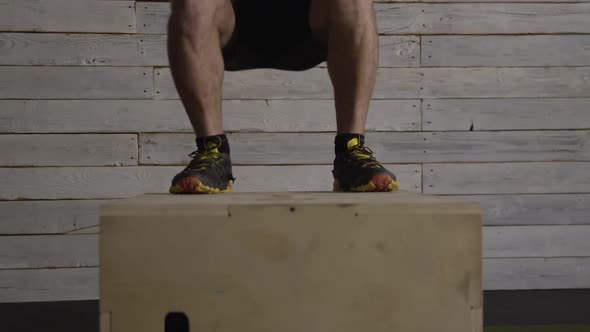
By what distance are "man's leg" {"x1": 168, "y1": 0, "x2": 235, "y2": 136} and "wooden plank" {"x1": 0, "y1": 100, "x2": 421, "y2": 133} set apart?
1042 millimetres

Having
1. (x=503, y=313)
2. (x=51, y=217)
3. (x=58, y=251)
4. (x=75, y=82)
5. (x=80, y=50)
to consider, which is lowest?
(x=503, y=313)

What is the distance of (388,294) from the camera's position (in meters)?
0.97

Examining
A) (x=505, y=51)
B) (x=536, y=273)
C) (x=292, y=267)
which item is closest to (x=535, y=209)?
(x=536, y=273)

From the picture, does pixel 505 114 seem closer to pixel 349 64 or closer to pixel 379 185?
pixel 349 64

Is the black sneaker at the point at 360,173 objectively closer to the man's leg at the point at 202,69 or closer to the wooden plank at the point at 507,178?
the man's leg at the point at 202,69

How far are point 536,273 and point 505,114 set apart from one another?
0.58m

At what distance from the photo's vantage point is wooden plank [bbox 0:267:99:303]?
2371 mm

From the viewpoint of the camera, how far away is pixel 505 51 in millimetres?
2516

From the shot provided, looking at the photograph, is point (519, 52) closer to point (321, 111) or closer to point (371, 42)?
point (321, 111)

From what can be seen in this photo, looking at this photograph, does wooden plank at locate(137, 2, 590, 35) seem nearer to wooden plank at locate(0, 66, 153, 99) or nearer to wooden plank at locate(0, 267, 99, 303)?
Result: wooden plank at locate(0, 66, 153, 99)

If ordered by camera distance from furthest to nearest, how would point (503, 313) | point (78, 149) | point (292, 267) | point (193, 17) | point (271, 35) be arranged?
point (78, 149) < point (503, 313) < point (271, 35) < point (193, 17) < point (292, 267)

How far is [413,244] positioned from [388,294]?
8cm

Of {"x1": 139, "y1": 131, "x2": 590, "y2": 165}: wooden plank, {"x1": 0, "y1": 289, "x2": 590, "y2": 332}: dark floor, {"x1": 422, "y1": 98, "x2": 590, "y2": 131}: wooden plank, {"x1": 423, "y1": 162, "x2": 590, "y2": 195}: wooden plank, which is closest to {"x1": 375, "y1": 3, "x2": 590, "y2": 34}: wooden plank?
{"x1": 422, "y1": 98, "x2": 590, "y2": 131}: wooden plank

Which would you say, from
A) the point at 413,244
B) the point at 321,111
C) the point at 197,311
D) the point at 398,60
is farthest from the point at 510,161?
the point at 197,311
